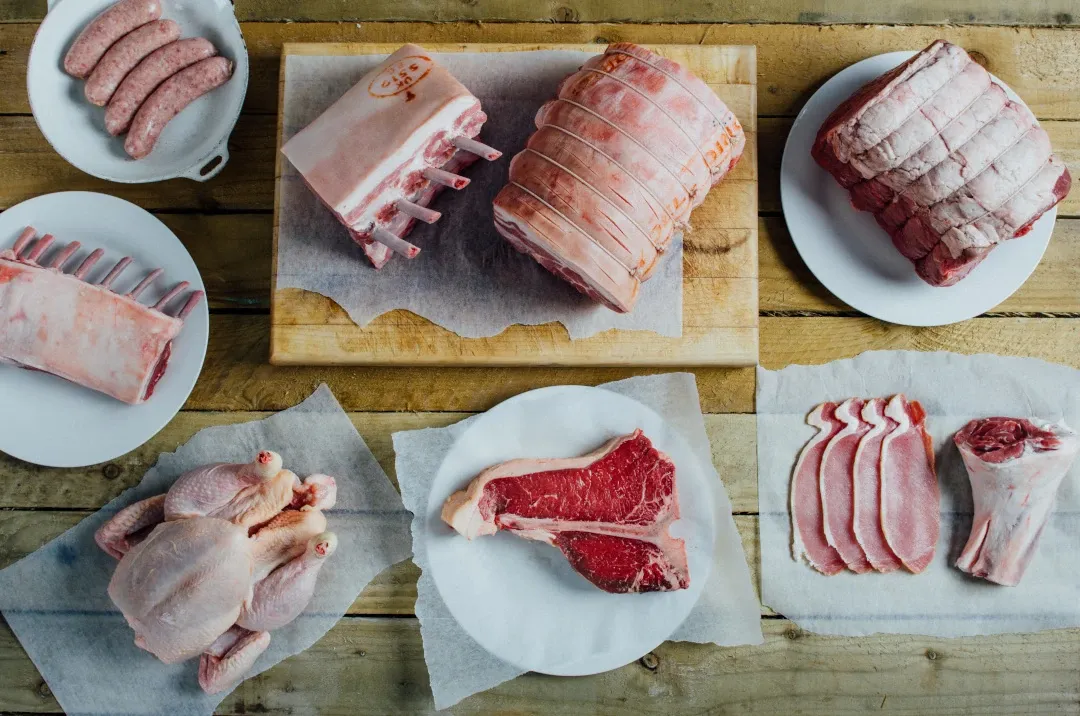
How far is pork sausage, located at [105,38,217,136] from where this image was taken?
212cm

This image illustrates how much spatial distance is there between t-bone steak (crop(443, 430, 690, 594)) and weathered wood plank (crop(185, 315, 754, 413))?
0.21m

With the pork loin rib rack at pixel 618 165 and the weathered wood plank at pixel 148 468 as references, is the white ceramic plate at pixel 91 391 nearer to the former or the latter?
the weathered wood plank at pixel 148 468

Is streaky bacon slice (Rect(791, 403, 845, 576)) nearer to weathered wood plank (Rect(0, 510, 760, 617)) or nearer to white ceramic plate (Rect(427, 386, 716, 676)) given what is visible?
weathered wood plank (Rect(0, 510, 760, 617))

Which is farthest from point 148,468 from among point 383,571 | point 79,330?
point 383,571

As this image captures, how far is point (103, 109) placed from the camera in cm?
218

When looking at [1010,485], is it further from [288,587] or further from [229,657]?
[229,657]

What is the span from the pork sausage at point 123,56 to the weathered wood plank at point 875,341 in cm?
172

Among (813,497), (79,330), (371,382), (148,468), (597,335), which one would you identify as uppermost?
(79,330)

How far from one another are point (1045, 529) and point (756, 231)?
1.08 metres

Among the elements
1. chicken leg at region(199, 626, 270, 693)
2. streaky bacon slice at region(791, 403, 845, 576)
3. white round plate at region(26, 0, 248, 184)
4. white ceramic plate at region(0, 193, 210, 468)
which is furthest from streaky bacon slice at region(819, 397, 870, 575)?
white round plate at region(26, 0, 248, 184)

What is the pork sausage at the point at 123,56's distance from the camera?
→ 211cm

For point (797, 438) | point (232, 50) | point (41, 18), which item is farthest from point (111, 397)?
point (797, 438)

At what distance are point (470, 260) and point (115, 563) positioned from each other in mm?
1225

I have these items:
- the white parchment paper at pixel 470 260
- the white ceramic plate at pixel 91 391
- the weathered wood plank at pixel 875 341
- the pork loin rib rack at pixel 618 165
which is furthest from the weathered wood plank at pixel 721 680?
the pork loin rib rack at pixel 618 165
